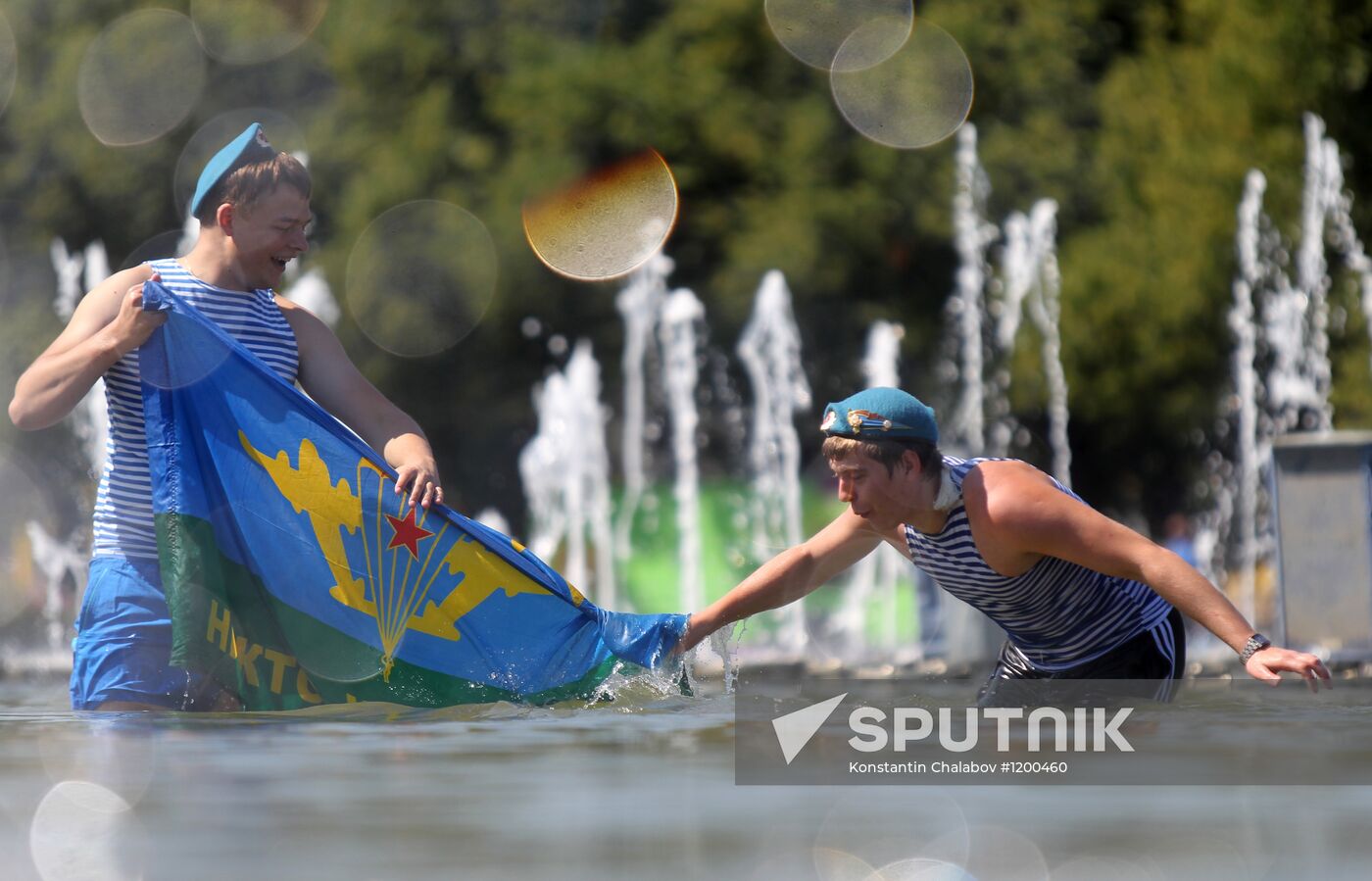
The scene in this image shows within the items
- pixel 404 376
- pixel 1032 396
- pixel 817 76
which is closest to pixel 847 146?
pixel 817 76

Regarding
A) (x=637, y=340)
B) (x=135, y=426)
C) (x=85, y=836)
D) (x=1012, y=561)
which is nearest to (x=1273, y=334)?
(x=637, y=340)

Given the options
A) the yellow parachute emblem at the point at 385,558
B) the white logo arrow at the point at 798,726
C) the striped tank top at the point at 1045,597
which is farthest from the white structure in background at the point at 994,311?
the white logo arrow at the point at 798,726

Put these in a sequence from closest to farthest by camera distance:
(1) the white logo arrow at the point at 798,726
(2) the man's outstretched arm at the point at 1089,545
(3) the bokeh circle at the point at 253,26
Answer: (1) the white logo arrow at the point at 798,726 → (2) the man's outstretched arm at the point at 1089,545 → (3) the bokeh circle at the point at 253,26

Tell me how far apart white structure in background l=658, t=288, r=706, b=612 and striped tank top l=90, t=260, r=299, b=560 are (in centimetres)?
1799

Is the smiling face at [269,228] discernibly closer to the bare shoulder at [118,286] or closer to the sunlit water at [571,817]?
the bare shoulder at [118,286]

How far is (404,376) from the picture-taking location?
25250 mm

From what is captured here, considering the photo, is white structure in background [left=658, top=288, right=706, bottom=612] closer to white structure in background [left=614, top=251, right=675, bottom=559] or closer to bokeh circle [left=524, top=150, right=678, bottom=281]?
white structure in background [left=614, top=251, right=675, bottom=559]

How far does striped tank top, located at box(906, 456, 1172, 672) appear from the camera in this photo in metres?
4.49

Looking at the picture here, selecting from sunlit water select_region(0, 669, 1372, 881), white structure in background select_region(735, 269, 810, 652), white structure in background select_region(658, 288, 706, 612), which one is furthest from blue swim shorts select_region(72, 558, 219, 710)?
white structure in background select_region(735, 269, 810, 652)

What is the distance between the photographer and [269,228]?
4352mm

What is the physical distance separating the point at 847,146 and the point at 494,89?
4.84 meters

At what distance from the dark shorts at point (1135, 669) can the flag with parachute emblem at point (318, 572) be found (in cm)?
87

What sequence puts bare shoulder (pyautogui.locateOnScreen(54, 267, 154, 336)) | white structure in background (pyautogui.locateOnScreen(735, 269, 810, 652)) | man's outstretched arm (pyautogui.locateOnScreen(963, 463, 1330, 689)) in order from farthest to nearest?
1. white structure in background (pyautogui.locateOnScreen(735, 269, 810, 652))
2. bare shoulder (pyautogui.locateOnScreen(54, 267, 154, 336))
3. man's outstretched arm (pyautogui.locateOnScreen(963, 463, 1330, 689))

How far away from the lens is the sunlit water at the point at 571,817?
2557 millimetres
